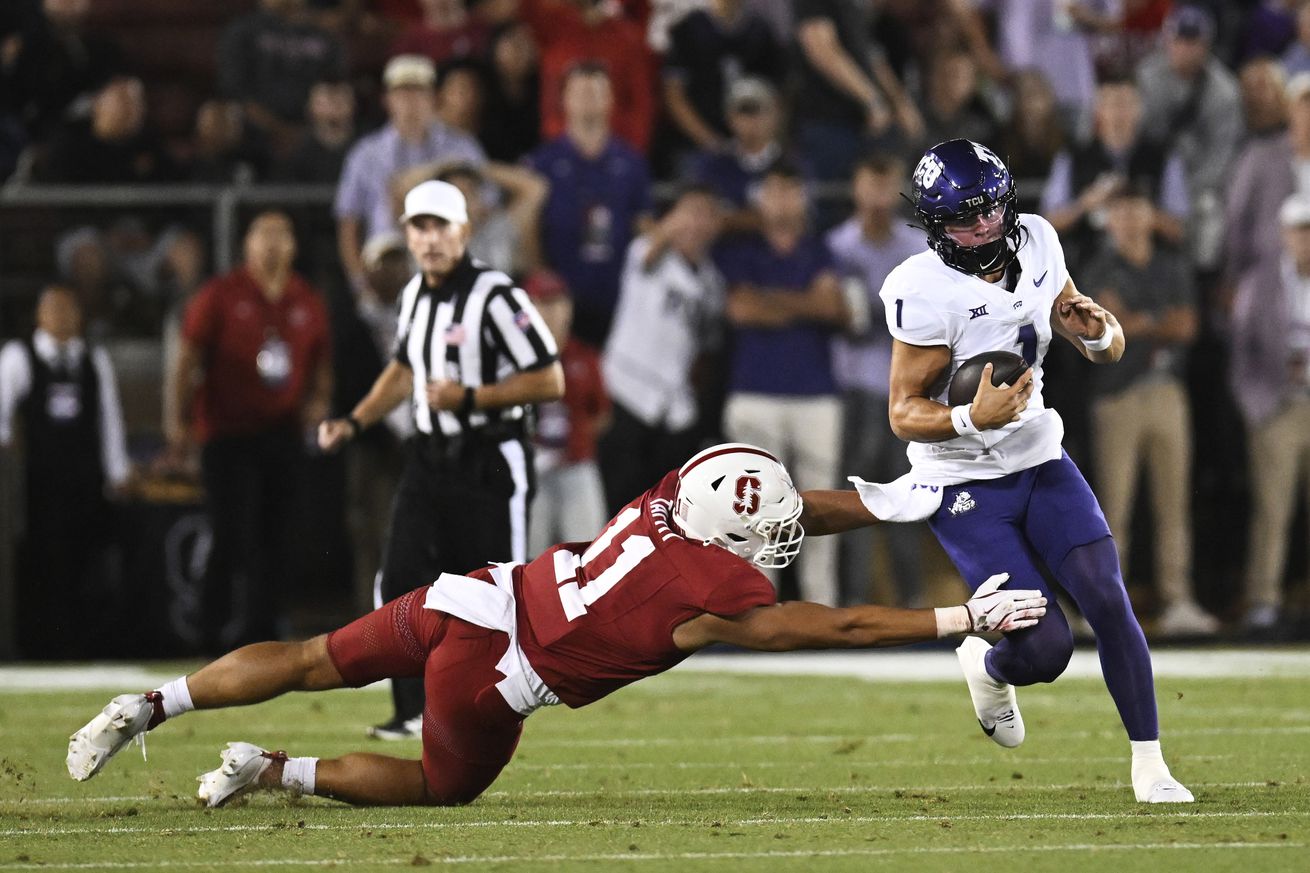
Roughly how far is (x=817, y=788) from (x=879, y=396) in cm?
515

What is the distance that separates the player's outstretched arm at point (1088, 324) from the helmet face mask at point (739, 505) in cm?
103

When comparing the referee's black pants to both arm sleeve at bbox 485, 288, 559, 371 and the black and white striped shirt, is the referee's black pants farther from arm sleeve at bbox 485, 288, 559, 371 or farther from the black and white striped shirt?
arm sleeve at bbox 485, 288, 559, 371

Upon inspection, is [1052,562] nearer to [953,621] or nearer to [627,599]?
[953,621]

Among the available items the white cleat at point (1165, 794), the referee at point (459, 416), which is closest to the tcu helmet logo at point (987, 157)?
the white cleat at point (1165, 794)

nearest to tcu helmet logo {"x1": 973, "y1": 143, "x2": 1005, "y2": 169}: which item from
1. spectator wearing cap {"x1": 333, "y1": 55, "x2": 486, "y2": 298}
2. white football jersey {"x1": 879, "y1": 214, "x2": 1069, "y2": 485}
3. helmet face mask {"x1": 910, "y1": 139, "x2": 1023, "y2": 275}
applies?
helmet face mask {"x1": 910, "y1": 139, "x2": 1023, "y2": 275}

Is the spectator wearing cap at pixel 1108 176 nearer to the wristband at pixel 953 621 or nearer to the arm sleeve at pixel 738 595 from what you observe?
the arm sleeve at pixel 738 595

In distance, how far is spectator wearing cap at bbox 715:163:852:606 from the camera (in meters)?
10.7

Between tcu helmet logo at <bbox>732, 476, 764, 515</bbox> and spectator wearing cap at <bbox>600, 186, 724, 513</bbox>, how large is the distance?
224 inches

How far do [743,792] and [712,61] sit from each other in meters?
6.46

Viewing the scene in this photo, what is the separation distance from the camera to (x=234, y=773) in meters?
5.41

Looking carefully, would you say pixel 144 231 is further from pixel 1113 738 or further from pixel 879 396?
pixel 1113 738

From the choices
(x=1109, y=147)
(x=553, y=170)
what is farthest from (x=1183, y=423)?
(x=553, y=170)

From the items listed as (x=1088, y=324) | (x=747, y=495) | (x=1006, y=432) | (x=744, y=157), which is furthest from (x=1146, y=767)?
(x=744, y=157)

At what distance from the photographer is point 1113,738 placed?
7.13m
